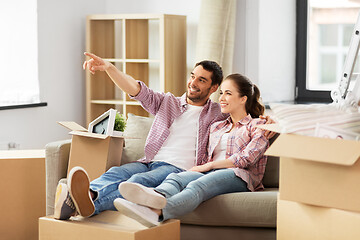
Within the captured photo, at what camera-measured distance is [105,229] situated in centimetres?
243

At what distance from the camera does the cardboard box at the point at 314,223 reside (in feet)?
6.75

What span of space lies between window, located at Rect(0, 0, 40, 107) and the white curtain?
1.20 metres

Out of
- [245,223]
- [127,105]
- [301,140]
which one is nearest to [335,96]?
[301,140]

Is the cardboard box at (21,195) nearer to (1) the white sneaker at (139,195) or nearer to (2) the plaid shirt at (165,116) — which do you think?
(2) the plaid shirt at (165,116)

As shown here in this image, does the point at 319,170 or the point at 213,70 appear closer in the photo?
the point at 319,170

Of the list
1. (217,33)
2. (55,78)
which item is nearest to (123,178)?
(217,33)

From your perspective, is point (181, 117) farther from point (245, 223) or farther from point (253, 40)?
point (253, 40)

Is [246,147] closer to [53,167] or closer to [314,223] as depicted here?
[314,223]

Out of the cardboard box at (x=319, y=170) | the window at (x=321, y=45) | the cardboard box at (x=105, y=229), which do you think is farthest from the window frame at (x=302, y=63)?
the cardboard box at (x=319, y=170)

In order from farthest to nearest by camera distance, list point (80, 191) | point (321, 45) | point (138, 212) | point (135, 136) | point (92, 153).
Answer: point (321, 45)
point (135, 136)
point (92, 153)
point (80, 191)
point (138, 212)

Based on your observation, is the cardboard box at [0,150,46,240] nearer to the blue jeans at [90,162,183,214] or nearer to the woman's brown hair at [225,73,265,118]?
the blue jeans at [90,162,183,214]

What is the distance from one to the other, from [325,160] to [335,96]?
0.29 meters

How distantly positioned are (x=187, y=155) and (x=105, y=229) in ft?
2.63

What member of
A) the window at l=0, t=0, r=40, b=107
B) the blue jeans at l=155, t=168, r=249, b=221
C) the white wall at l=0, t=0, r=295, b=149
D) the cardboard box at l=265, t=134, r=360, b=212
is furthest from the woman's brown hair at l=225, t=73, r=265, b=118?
the window at l=0, t=0, r=40, b=107
